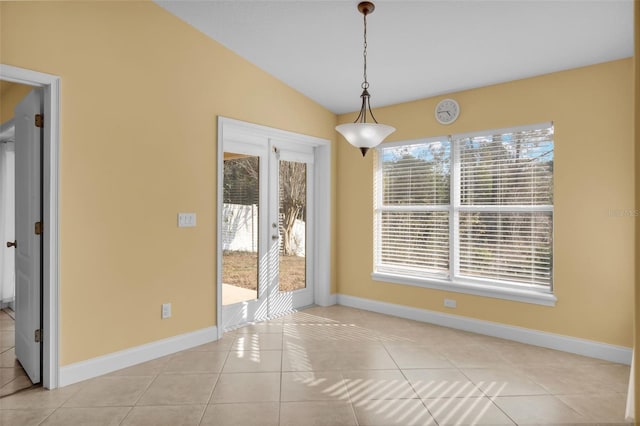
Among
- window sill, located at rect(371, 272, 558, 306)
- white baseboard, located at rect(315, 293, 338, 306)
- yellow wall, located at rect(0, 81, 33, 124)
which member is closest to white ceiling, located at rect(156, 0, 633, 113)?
yellow wall, located at rect(0, 81, 33, 124)

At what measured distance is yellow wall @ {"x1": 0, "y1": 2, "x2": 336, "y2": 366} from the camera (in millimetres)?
2824

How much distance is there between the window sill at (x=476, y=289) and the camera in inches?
143

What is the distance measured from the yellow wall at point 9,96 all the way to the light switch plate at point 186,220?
174cm

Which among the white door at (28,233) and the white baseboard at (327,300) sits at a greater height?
the white door at (28,233)

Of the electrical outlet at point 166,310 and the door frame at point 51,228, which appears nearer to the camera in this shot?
the door frame at point 51,228

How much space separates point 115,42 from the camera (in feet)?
10.1

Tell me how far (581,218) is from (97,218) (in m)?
3.97

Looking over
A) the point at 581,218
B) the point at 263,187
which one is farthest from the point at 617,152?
the point at 263,187

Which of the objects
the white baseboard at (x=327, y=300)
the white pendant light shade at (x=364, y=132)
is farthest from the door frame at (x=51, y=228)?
the white baseboard at (x=327, y=300)

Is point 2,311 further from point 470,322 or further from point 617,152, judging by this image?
point 617,152

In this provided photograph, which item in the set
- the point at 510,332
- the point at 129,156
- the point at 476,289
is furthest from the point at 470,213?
the point at 129,156

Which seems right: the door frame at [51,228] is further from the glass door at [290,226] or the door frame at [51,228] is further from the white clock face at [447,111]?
the white clock face at [447,111]

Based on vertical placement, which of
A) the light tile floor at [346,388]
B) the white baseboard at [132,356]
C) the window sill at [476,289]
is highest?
the window sill at [476,289]

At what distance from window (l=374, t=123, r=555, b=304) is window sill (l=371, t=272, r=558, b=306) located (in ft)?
0.03
